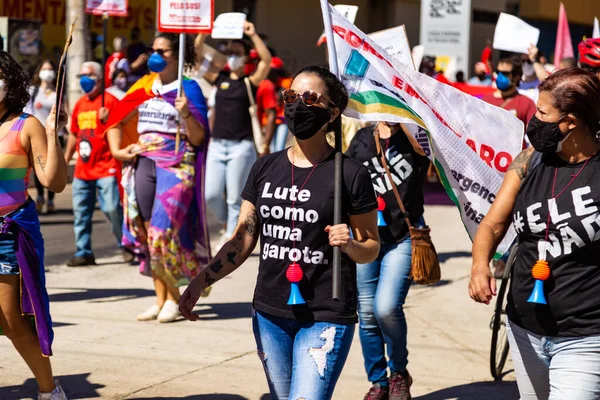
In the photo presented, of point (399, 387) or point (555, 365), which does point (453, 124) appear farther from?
point (555, 365)

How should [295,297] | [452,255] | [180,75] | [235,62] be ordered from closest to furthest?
[295,297], [180,75], [235,62], [452,255]

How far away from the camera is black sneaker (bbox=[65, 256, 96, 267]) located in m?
10.4

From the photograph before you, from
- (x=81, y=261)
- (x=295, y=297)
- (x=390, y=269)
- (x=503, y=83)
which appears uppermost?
(x=503, y=83)

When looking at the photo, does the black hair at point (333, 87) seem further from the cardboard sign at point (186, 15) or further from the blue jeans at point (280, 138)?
the blue jeans at point (280, 138)

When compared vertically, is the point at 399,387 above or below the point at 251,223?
below

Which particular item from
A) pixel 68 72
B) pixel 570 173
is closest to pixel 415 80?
pixel 570 173

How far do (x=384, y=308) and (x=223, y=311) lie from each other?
2914mm

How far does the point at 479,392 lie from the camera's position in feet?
20.7

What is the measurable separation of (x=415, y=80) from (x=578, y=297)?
5.54ft

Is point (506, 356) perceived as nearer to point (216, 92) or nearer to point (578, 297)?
point (578, 297)

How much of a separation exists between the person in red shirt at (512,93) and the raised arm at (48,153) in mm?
5204

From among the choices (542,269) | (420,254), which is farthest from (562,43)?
(542,269)

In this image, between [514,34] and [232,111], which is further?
[514,34]

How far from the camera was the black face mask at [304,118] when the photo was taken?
4070 mm
